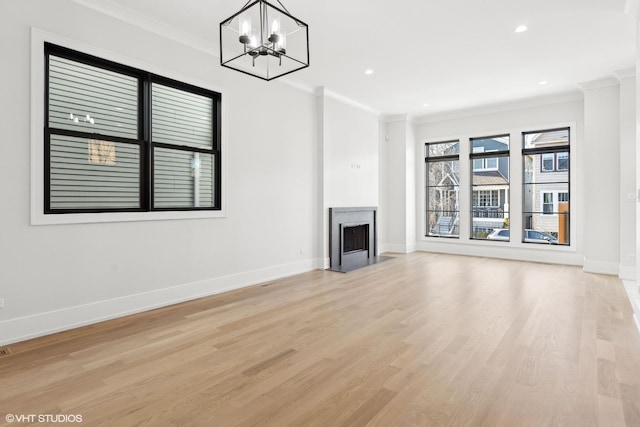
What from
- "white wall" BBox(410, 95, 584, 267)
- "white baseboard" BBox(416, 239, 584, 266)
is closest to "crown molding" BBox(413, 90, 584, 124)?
"white wall" BBox(410, 95, 584, 267)

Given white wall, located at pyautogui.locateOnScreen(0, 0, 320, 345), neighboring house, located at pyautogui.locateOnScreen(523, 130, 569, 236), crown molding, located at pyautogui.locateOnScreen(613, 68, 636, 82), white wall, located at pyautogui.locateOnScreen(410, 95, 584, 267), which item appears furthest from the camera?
neighboring house, located at pyautogui.locateOnScreen(523, 130, 569, 236)

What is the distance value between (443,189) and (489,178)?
102 cm

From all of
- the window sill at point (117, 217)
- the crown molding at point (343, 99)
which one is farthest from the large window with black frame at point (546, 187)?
the window sill at point (117, 217)

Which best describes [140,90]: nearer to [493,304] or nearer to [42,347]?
[42,347]

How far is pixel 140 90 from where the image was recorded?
3768 mm

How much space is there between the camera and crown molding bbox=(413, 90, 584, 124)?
20.8 feet

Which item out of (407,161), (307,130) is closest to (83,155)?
(307,130)

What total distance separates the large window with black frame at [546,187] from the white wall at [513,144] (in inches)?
5.5

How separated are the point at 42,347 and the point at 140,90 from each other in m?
2.63

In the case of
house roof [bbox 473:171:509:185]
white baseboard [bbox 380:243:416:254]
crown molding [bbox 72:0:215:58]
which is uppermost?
crown molding [bbox 72:0:215:58]

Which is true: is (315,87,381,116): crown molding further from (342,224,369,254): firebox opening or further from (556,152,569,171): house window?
(556,152,569,171): house window

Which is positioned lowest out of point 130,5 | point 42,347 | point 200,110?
point 42,347

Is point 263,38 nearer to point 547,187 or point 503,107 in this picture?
point 503,107

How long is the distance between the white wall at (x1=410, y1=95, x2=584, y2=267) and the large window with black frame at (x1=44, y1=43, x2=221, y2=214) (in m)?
5.37
